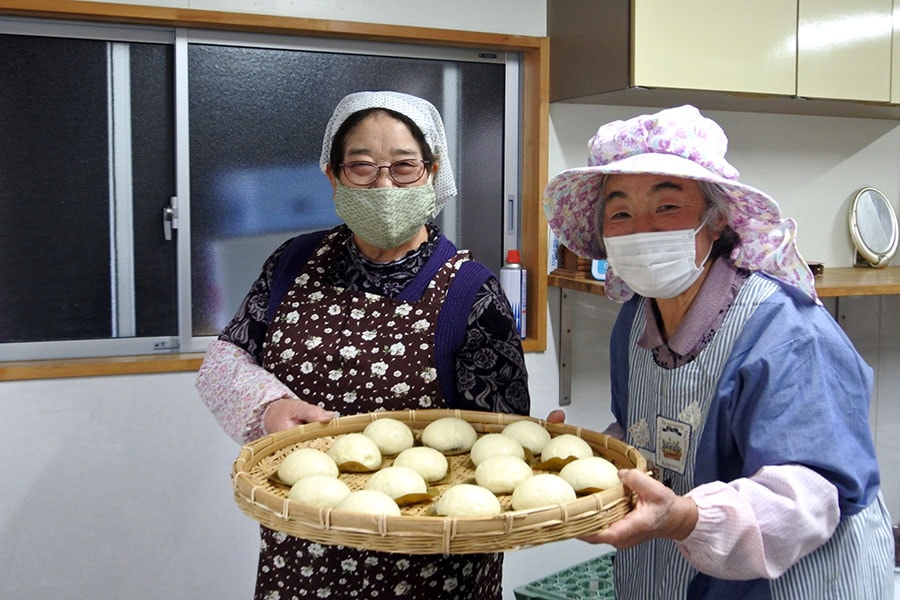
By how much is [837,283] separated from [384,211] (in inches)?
60.1

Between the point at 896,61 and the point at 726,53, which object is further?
the point at 896,61

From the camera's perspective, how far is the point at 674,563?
1149 millimetres

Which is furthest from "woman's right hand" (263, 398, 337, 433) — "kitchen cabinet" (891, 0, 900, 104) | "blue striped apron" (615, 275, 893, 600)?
"kitchen cabinet" (891, 0, 900, 104)

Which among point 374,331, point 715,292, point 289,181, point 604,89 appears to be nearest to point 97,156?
point 289,181

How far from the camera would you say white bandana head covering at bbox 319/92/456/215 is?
1326mm

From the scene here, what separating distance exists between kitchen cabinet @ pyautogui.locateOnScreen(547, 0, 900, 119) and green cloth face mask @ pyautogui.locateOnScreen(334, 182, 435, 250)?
948 mm

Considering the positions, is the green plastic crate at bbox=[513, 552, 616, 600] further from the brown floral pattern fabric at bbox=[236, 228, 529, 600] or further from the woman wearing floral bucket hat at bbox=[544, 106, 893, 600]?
the woman wearing floral bucket hat at bbox=[544, 106, 893, 600]

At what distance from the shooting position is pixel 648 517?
0.90 meters

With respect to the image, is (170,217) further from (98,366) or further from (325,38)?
(325,38)

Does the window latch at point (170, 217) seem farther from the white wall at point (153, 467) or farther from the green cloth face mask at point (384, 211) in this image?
the green cloth face mask at point (384, 211)

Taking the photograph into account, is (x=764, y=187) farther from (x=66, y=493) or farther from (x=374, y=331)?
(x=66, y=493)

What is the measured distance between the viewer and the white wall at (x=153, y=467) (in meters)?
2.03

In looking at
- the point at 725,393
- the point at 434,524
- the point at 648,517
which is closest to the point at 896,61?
the point at 725,393

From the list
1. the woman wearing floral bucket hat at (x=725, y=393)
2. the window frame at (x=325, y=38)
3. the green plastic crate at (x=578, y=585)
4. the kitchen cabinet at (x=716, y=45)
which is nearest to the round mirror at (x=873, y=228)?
the kitchen cabinet at (x=716, y=45)
